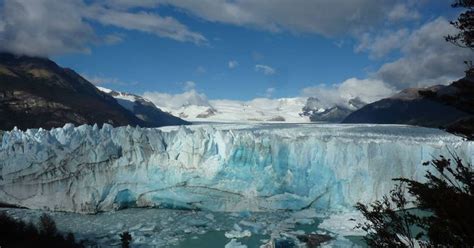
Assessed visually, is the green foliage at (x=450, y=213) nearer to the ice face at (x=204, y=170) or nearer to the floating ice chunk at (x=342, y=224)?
the floating ice chunk at (x=342, y=224)

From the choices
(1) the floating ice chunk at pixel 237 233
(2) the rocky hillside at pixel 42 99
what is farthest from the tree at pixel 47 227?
(2) the rocky hillside at pixel 42 99

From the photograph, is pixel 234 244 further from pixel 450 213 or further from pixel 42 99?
pixel 42 99

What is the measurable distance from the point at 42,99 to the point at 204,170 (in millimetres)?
53389

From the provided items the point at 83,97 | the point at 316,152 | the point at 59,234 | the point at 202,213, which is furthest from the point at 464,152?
the point at 83,97

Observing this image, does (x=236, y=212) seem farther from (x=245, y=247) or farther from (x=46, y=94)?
(x=46, y=94)

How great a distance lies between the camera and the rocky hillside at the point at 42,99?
203ft

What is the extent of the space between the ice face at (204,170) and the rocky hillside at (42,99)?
39.1 meters

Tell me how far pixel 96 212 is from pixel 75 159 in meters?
2.66

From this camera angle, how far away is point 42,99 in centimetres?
6781

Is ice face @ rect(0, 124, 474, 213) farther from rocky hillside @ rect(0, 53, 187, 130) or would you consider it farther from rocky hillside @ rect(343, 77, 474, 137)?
rocky hillside @ rect(343, 77, 474, 137)

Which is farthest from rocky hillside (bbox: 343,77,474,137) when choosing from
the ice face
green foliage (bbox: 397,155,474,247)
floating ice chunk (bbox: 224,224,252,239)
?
green foliage (bbox: 397,155,474,247)

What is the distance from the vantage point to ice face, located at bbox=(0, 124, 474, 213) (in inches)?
838

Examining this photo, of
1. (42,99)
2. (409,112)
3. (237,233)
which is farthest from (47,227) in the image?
(409,112)

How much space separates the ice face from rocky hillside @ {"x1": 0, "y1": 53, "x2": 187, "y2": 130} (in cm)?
3914
